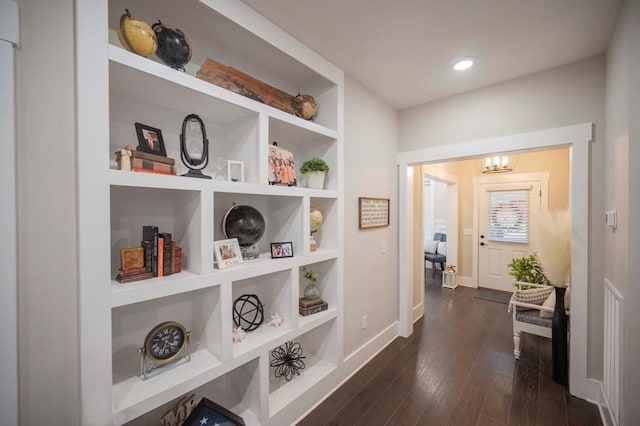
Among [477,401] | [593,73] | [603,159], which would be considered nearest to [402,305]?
[477,401]

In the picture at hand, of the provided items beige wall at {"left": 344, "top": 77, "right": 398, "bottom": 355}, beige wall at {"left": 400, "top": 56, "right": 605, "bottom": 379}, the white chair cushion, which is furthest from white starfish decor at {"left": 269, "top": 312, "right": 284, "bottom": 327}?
the white chair cushion

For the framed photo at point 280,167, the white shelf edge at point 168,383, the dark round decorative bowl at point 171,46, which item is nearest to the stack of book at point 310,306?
the white shelf edge at point 168,383

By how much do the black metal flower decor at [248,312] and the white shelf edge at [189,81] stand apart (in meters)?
1.29

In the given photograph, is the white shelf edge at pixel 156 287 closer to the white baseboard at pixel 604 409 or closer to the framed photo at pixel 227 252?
the framed photo at pixel 227 252

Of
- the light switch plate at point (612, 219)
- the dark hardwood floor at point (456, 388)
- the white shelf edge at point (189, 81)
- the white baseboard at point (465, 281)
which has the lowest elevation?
the dark hardwood floor at point (456, 388)

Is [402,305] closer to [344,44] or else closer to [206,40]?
[344,44]

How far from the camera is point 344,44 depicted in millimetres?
1879

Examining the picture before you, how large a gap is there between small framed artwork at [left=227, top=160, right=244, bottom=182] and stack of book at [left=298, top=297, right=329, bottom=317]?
1.10 meters

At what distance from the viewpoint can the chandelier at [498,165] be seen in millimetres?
4523

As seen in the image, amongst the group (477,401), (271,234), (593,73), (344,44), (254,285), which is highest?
(344,44)

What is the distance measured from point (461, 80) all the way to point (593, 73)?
913 mm

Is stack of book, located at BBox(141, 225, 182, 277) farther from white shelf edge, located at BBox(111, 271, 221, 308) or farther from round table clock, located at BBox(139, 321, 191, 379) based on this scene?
round table clock, located at BBox(139, 321, 191, 379)

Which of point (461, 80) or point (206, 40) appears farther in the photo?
point (461, 80)

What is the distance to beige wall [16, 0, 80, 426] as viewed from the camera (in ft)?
2.99
